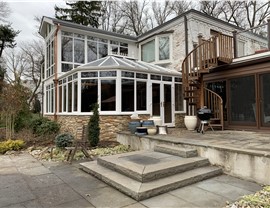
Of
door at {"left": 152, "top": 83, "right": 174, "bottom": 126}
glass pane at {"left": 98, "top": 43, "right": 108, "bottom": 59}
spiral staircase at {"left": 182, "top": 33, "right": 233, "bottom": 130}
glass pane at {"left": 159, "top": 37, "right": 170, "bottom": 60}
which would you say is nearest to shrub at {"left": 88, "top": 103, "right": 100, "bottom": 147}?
door at {"left": 152, "top": 83, "right": 174, "bottom": 126}

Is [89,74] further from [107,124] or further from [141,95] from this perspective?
[141,95]

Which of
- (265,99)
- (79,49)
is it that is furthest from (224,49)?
(79,49)

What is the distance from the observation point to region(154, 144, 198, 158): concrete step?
4.89 m

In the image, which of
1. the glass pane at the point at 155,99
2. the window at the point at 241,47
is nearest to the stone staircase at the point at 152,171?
the glass pane at the point at 155,99

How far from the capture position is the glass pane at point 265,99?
7363mm

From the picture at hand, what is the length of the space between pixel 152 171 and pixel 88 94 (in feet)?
19.0

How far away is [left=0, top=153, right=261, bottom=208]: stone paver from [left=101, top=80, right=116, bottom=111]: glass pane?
4.09m

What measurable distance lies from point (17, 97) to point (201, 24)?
10107 millimetres

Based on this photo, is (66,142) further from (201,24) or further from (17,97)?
(201,24)

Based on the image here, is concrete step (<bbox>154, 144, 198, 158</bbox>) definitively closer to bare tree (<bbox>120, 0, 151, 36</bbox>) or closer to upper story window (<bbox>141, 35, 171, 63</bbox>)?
upper story window (<bbox>141, 35, 171, 63</bbox>)

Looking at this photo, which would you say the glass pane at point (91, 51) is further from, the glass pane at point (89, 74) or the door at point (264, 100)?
the door at point (264, 100)

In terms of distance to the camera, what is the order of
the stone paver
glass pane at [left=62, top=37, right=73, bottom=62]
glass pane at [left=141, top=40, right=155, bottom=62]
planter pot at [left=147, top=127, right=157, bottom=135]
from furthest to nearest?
1. glass pane at [left=141, top=40, right=155, bottom=62]
2. glass pane at [left=62, top=37, right=73, bottom=62]
3. planter pot at [left=147, top=127, right=157, bottom=135]
4. the stone paver

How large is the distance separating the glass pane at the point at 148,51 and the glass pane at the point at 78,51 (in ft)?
12.9

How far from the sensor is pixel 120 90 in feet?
28.6
